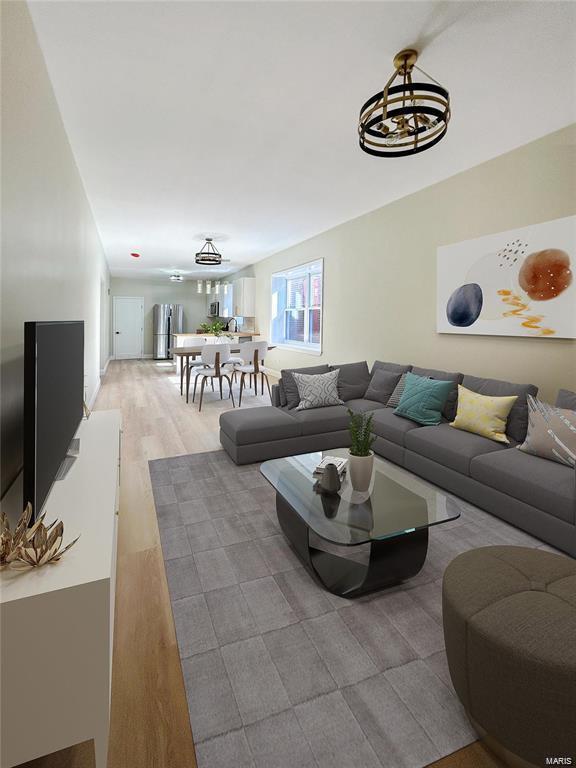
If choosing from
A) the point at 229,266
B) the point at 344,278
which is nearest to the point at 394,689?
the point at 344,278

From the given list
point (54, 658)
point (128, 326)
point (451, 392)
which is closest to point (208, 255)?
point (451, 392)

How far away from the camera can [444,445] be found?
300cm

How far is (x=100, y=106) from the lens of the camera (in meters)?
2.71

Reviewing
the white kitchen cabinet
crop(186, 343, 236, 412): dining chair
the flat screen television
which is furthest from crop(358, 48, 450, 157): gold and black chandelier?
the white kitchen cabinet

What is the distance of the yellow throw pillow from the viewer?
2998 mm

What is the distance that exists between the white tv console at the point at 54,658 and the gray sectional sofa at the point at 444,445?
7.67 ft

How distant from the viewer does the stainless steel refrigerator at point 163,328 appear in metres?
12.2

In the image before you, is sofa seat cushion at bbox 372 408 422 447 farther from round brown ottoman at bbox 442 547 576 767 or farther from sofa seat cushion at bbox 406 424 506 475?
round brown ottoman at bbox 442 547 576 767

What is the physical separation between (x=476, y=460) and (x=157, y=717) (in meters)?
2.33

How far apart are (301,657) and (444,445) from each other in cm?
194

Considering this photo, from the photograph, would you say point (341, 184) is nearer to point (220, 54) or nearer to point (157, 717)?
point (220, 54)

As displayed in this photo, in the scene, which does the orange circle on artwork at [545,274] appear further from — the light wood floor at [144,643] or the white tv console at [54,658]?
the white tv console at [54,658]

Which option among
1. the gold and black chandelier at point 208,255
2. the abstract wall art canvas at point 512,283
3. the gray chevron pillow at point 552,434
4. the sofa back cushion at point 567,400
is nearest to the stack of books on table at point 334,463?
the gray chevron pillow at point 552,434

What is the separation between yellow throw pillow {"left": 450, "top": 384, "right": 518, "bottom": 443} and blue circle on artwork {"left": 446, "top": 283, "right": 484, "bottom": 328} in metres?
0.85
